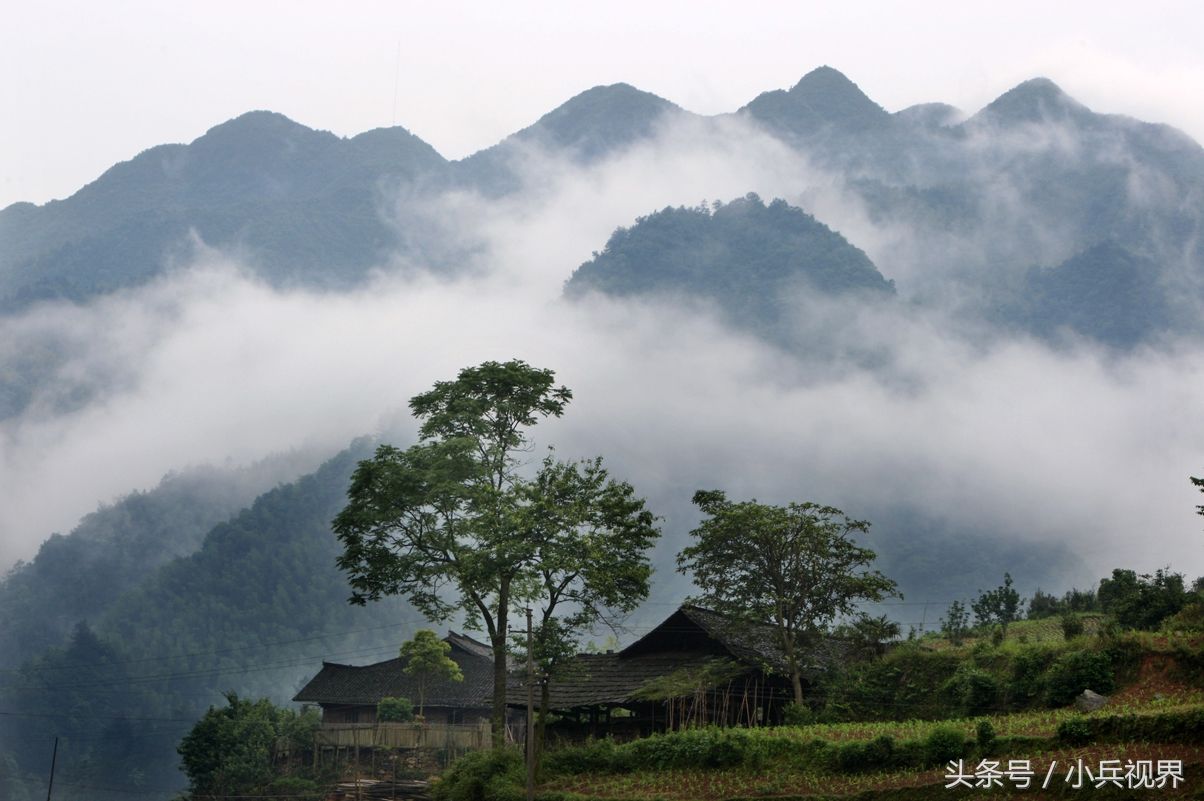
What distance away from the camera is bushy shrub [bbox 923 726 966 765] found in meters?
27.4

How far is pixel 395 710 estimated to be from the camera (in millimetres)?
61938

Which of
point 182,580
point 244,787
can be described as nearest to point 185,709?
point 182,580

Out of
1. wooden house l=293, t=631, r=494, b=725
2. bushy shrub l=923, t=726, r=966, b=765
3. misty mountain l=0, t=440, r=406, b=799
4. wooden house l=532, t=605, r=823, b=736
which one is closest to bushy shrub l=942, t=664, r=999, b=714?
wooden house l=532, t=605, r=823, b=736

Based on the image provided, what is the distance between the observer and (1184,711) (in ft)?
78.8

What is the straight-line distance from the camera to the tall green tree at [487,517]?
37438 mm

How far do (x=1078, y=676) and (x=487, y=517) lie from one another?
64.4ft

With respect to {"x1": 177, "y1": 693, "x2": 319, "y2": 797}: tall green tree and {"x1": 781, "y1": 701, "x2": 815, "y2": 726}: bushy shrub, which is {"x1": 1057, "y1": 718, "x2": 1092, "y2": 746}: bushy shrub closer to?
{"x1": 781, "y1": 701, "x2": 815, "y2": 726}: bushy shrub

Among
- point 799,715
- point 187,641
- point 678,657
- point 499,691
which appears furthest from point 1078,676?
point 187,641

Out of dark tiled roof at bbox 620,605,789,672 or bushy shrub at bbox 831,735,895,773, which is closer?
bushy shrub at bbox 831,735,895,773

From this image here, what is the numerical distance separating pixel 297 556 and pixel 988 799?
153591 mm

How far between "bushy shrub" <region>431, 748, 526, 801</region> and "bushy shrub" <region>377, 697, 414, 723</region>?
2582 centimetres

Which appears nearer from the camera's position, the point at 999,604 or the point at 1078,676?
the point at 1078,676

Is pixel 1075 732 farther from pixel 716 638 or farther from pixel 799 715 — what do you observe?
pixel 716 638

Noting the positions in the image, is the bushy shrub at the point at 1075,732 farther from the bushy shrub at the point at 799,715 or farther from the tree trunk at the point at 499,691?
the tree trunk at the point at 499,691
